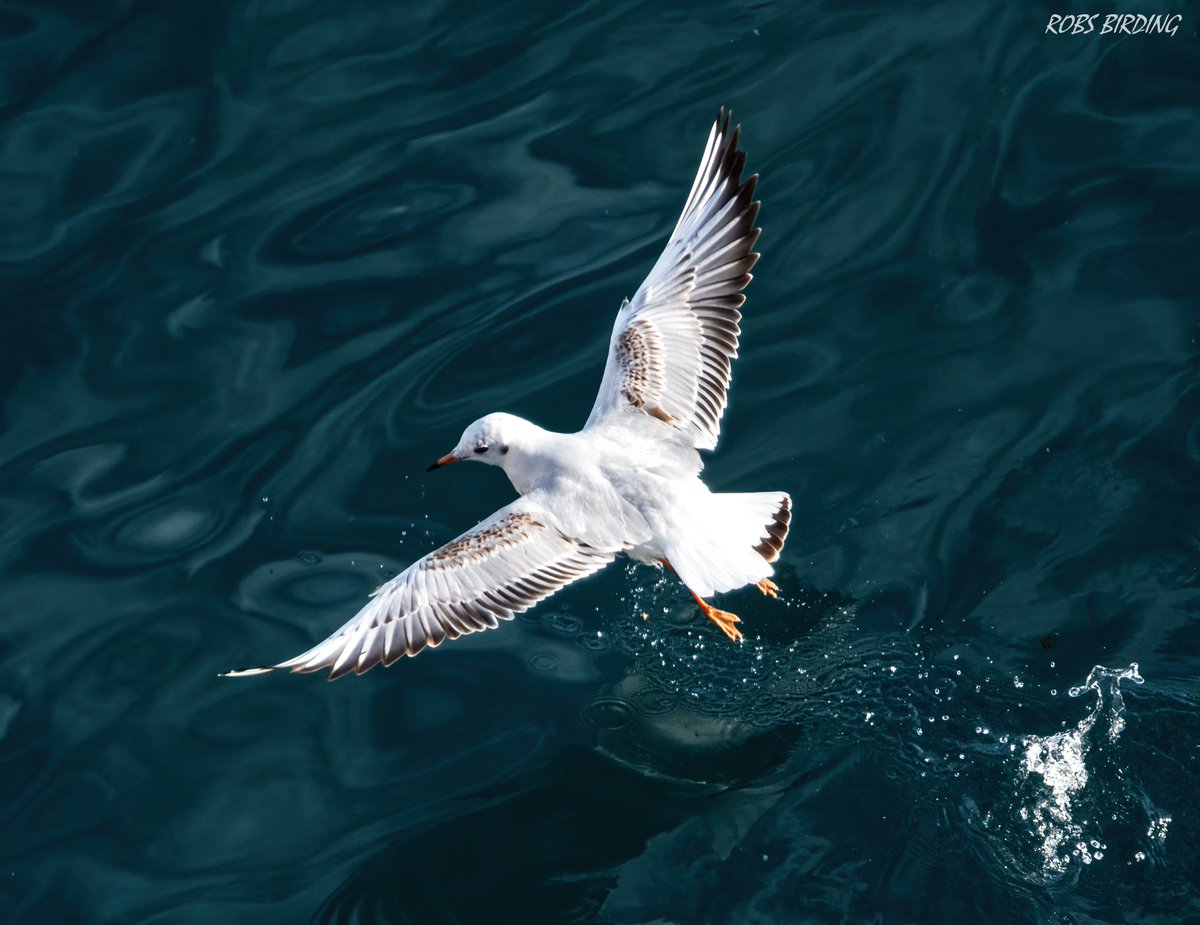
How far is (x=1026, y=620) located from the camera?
6.54 m

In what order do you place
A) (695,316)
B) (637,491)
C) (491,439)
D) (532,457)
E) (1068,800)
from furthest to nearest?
(695,316)
(491,439)
(532,457)
(637,491)
(1068,800)

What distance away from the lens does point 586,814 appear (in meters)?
6.36

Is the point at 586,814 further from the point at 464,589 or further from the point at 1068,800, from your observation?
the point at 1068,800

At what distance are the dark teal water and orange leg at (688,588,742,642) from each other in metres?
0.13

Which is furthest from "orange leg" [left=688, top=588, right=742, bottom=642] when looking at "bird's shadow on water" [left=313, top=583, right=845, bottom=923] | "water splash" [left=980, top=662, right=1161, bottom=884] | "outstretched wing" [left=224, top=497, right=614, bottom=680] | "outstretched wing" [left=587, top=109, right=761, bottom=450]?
"water splash" [left=980, top=662, right=1161, bottom=884]

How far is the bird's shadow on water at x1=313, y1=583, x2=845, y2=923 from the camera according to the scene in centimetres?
611

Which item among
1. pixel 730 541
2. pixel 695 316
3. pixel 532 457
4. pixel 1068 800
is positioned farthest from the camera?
pixel 695 316

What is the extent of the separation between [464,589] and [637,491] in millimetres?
909

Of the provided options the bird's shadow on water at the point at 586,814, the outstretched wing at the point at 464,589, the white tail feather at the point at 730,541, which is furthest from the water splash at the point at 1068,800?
the outstretched wing at the point at 464,589

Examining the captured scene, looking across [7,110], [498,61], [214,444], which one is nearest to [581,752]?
[214,444]

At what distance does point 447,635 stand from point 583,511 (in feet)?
2.86

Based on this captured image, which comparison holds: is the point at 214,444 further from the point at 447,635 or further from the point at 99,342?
the point at 447,635

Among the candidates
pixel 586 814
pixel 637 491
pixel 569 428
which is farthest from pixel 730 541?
pixel 569 428

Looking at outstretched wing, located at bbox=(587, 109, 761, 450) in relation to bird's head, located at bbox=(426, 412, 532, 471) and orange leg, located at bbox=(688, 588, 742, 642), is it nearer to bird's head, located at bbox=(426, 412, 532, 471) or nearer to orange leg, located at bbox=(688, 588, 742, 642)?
bird's head, located at bbox=(426, 412, 532, 471)
